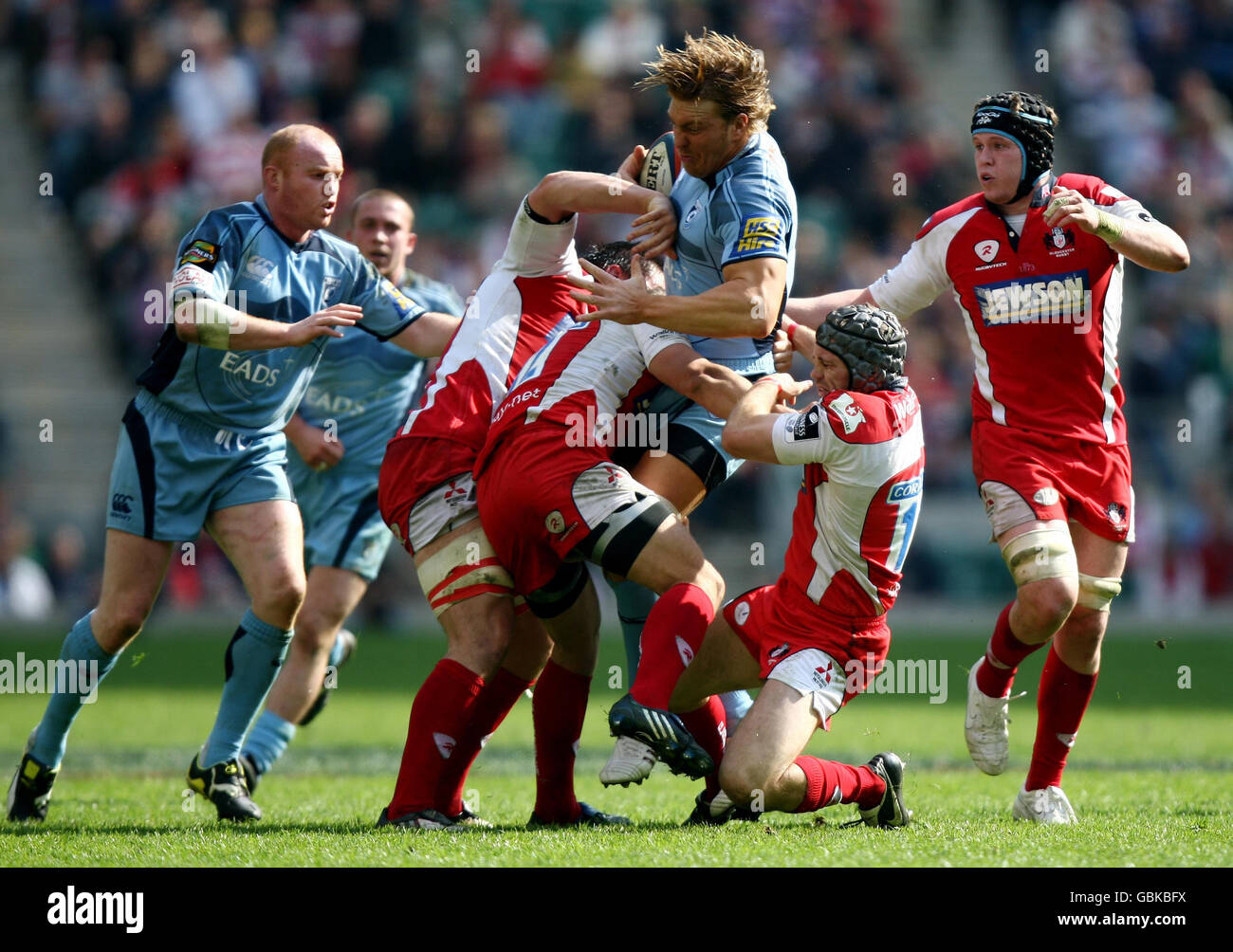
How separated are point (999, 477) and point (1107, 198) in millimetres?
1210

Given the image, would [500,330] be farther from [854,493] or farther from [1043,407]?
[1043,407]

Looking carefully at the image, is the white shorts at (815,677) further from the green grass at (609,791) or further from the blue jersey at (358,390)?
the blue jersey at (358,390)

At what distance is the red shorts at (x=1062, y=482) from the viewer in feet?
19.5

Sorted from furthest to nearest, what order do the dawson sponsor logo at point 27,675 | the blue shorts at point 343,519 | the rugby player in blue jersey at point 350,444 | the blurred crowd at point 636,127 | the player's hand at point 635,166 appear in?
the blurred crowd at point 636,127 < the dawson sponsor logo at point 27,675 < the blue shorts at point 343,519 < the rugby player in blue jersey at point 350,444 < the player's hand at point 635,166

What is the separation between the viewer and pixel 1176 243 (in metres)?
5.84

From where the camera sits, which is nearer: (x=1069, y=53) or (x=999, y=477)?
(x=999, y=477)

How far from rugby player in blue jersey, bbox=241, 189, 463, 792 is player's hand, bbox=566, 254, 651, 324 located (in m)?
2.49

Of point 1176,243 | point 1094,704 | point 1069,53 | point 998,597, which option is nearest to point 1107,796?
point 1176,243

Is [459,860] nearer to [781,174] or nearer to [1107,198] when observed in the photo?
[781,174]

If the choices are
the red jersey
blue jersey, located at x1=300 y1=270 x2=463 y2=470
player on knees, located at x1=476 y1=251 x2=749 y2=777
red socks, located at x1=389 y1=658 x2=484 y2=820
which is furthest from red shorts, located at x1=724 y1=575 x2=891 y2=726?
blue jersey, located at x1=300 y1=270 x2=463 y2=470

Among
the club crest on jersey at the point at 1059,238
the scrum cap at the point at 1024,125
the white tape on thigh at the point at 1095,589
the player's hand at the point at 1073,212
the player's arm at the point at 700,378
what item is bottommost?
the white tape on thigh at the point at 1095,589

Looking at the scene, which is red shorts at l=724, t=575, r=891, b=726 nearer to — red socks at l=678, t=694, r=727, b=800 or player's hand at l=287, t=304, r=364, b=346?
red socks at l=678, t=694, r=727, b=800

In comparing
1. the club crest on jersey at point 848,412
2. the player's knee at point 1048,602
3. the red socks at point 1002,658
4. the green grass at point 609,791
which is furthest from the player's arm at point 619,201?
the green grass at point 609,791
